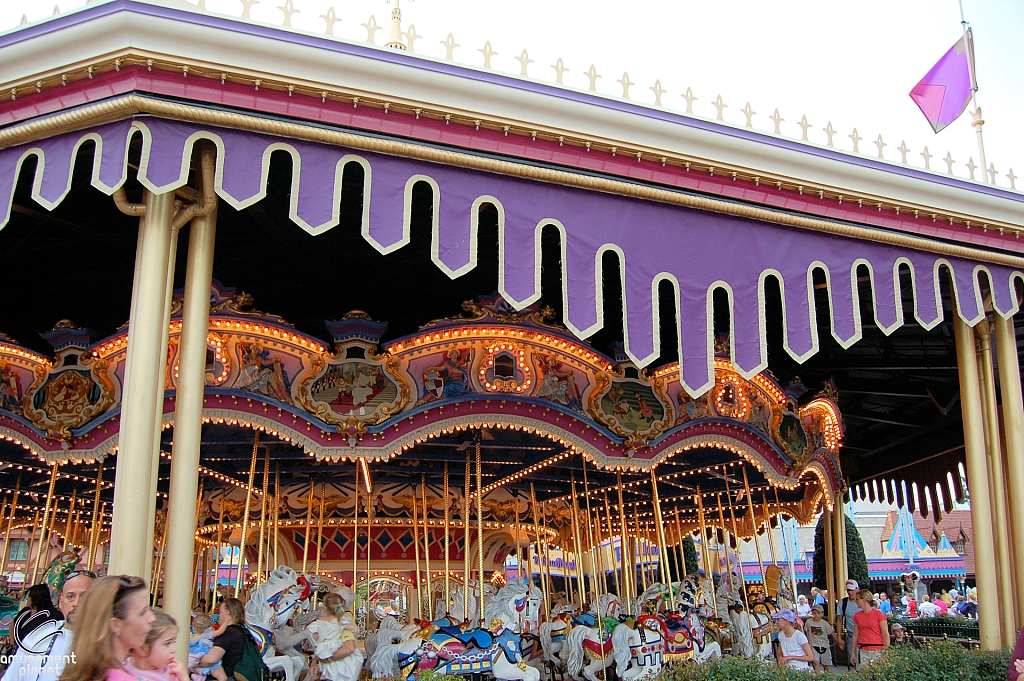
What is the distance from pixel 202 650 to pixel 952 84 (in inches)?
360

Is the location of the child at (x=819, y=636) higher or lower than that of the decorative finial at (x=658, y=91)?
lower

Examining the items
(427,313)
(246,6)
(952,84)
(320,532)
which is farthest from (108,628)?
(320,532)

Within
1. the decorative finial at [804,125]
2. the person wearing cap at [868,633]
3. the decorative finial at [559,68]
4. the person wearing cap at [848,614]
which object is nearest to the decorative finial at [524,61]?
the decorative finial at [559,68]

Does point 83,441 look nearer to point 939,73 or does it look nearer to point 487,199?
point 487,199

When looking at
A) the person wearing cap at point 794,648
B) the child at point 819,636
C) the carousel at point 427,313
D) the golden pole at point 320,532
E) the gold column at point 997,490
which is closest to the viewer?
the carousel at point 427,313

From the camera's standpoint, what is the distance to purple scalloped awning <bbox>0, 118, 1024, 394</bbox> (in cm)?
601

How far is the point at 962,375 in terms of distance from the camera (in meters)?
8.59

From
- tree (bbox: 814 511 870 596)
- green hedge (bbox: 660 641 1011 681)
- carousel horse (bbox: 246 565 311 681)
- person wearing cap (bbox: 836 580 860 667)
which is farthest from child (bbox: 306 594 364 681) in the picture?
tree (bbox: 814 511 870 596)

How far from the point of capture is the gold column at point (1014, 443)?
8188 millimetres

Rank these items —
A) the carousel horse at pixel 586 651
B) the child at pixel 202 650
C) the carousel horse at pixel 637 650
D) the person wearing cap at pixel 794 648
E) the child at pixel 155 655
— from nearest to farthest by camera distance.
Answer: the child at pixel 155 655
the child at pixel 202 650
the person wearing cap at pixel 794 648
the carousel horse at pixel 637 650
the carousel horse at pixel 586 651

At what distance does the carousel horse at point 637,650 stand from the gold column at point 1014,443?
136 inches

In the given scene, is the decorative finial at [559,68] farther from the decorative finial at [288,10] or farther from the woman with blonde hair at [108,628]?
the woman with blonde hair at [108,628]

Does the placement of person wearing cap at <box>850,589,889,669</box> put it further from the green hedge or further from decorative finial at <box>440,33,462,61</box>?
decorative finial at <box>440,33,462,61</box>

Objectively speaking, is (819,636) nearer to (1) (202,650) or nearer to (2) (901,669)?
(2) (901,669)
